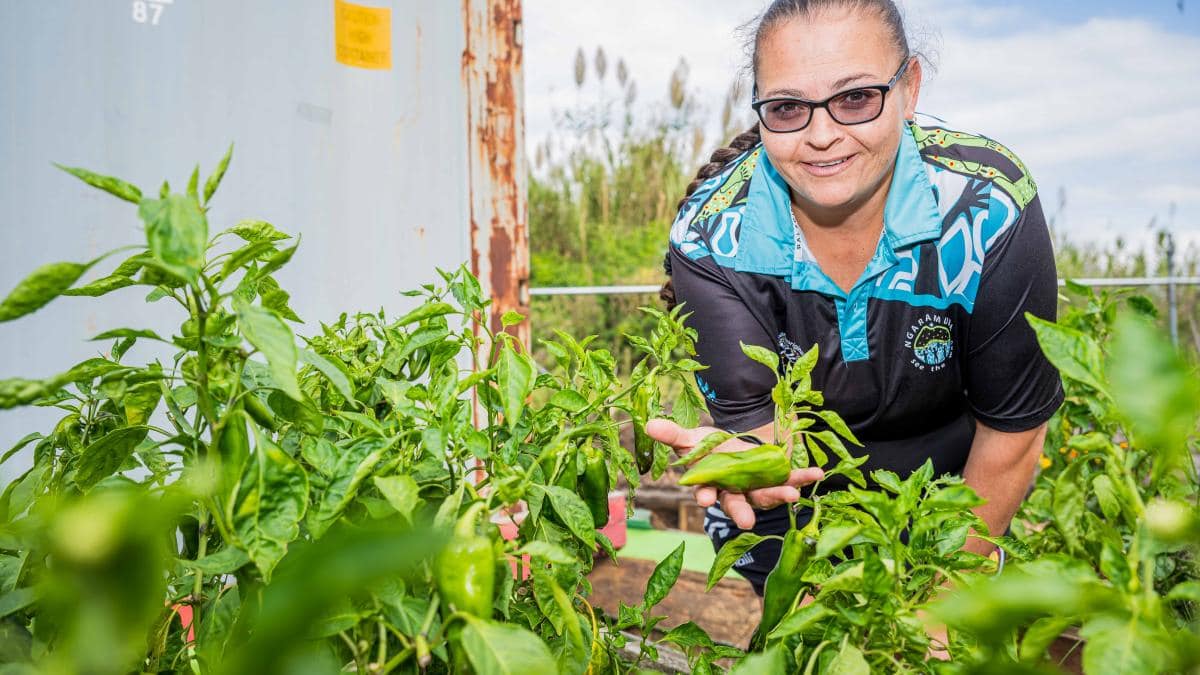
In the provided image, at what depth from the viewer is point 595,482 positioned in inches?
35.2

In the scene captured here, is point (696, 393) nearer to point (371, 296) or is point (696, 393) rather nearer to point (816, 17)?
point (816, 17)

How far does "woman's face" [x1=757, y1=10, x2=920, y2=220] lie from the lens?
1548mm

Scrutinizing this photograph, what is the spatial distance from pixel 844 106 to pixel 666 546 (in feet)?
6.37

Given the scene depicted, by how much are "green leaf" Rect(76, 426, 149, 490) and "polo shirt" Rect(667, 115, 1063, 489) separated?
41.7 inches

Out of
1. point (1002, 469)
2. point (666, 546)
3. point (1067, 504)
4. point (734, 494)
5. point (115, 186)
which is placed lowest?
point (666, 546)

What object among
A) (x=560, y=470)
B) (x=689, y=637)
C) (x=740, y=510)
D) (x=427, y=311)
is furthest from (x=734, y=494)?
(x=427, y=311)

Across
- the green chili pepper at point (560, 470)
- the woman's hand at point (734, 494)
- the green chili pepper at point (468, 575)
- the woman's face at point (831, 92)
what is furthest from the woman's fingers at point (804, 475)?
the woman's face at point (831, 92)

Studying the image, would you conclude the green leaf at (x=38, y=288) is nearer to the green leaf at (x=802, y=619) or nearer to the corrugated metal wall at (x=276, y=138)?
the green leaf at (x=802, y=619)

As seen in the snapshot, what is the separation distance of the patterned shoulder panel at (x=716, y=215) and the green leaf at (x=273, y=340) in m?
1.29

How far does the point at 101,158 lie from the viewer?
7.46ft

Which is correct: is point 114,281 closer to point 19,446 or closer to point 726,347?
point 19,446

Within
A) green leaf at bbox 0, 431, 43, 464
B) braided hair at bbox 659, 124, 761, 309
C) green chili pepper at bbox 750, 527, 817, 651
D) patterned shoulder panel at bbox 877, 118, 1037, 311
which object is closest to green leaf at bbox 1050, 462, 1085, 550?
green chili pepper at bbox 750, 527, 817, 651

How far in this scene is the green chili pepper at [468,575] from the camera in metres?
0.54

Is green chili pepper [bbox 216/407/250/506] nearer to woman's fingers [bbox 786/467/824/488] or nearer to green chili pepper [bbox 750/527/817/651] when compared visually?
green chili pepper [bbox 750/527/817/651]
